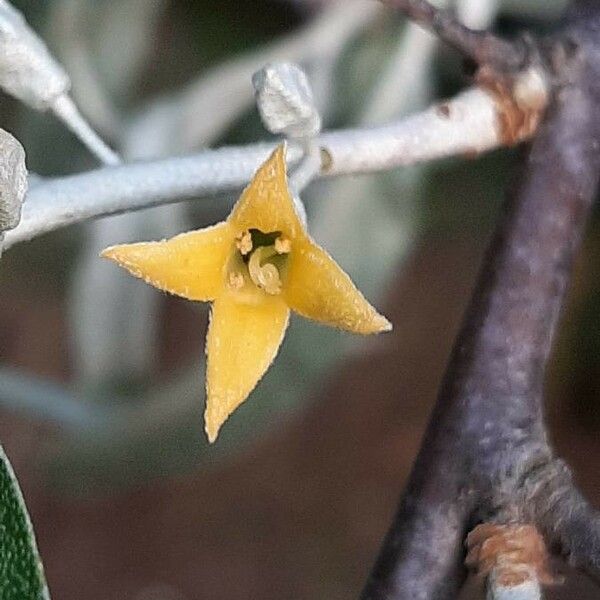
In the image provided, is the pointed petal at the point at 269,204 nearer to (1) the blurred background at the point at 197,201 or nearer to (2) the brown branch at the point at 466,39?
(2) the brown branch at the point at 466,39

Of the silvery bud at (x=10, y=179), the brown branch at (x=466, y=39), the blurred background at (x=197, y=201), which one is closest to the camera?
the silvery bud at (x=10, y=179)

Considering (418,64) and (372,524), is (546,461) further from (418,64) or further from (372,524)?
(372,524)

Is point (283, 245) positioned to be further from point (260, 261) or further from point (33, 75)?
point (33, 75)

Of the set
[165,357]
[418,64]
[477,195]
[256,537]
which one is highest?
[418,64]

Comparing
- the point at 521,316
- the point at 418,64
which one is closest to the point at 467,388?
the point at 521,316

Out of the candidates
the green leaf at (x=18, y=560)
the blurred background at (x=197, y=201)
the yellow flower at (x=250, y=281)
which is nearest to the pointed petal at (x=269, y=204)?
the yellow flower at (x=250, y=281)

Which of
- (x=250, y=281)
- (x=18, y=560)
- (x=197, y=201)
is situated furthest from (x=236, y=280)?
(x=197, y=201)
